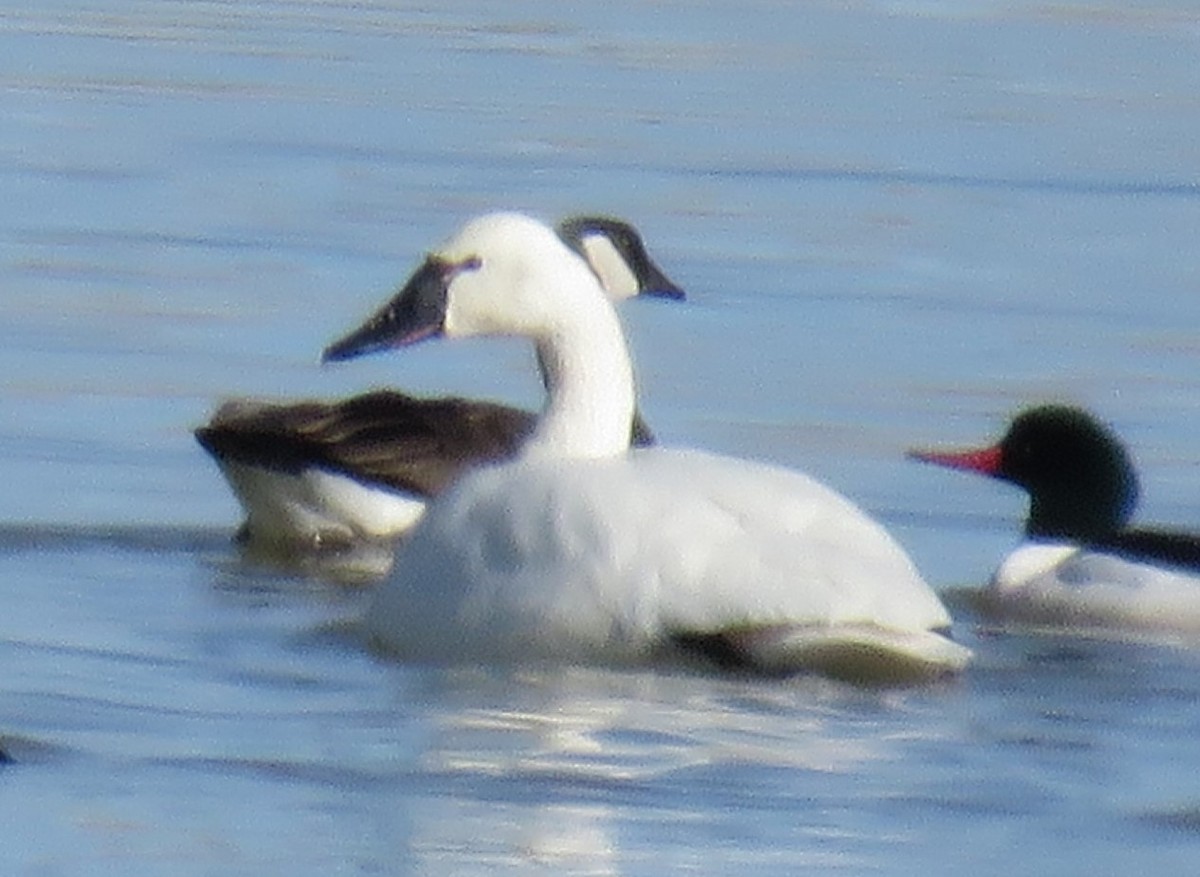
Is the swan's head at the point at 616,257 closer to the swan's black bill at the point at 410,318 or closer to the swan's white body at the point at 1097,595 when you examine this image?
the swan's black bill at the point at 410,318

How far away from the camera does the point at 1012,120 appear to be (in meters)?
22.1

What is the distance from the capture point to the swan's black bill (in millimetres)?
11859

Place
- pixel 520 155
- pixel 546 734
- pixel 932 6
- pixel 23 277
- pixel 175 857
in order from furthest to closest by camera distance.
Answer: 1. pixel 932 6
2. pixel 520 155
3. pixel 23 277
4. pixel 546 734
5. pixel 175 857

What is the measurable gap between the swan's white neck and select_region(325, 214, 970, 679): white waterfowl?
62cm

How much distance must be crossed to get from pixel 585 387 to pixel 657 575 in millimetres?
1535

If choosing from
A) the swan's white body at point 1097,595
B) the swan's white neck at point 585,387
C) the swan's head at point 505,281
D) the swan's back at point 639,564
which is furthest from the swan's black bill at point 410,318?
the swan's white body at point 1097,595

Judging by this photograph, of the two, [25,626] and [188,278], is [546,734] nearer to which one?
[25,626]

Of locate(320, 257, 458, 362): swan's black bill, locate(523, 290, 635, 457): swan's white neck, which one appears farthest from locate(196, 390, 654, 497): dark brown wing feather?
locate(523, 290, 635, 457): swan's white neck

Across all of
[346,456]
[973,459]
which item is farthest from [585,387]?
[973,459]

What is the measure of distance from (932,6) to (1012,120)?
18.0 feet

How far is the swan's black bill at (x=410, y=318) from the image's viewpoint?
38.9ft

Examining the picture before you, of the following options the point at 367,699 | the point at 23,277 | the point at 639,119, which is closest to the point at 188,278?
the point at 23,277

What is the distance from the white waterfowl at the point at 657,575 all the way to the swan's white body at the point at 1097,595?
50.3 inches

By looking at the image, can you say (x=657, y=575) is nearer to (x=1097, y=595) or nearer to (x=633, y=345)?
(x=1097, y=595)
